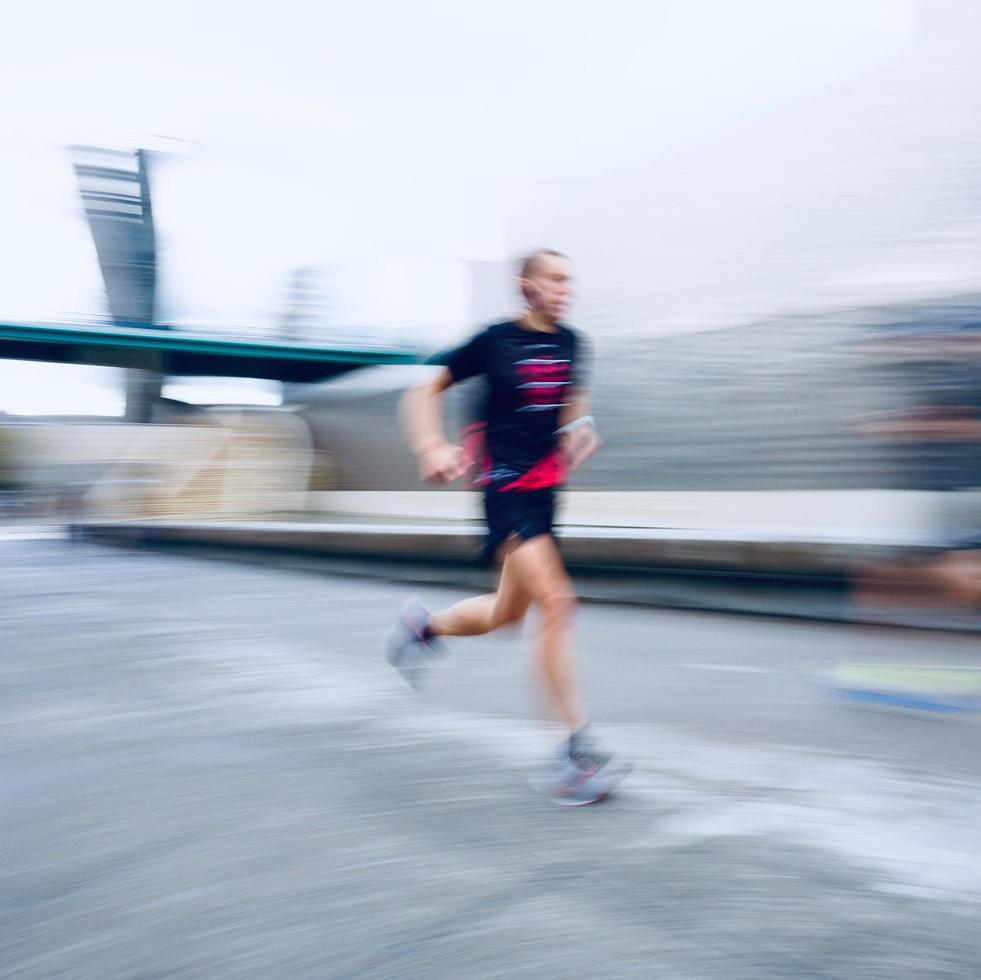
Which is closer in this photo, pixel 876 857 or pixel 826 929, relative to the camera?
pixel 826 929

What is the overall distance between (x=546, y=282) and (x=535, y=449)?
0.50 metres

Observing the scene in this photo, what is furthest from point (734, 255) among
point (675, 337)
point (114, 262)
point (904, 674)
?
point (114, 262)

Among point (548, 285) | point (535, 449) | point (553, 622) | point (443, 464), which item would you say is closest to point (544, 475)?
point (535, 449)

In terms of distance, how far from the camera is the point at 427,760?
3.69 metres

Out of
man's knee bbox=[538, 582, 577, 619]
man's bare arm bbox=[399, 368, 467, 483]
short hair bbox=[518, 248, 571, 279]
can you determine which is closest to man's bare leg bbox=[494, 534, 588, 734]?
man's knee bbox=[538, 582, 577, 619]

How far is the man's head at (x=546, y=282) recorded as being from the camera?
3301mm

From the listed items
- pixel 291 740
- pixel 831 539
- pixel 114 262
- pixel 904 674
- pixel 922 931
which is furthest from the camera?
pixel 114 262

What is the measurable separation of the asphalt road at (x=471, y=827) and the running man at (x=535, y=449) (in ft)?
1.14

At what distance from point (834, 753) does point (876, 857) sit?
1114 millimetres

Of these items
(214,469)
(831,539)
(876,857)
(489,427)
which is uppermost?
(489,427)

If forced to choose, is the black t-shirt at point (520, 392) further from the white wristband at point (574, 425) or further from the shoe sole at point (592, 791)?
the shoe sole at point (592, 791)

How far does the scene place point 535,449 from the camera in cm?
337

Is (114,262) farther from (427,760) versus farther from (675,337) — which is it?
(427,760)

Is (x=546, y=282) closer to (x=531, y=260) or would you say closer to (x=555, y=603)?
(x=531, y=260)
